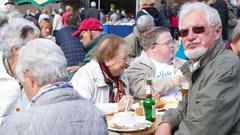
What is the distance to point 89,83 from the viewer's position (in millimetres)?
3650

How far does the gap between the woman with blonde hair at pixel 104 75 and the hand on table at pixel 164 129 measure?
708 millimetres

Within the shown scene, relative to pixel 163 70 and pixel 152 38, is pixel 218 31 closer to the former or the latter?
pixel 163 70

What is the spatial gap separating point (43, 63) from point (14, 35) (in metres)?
1.33

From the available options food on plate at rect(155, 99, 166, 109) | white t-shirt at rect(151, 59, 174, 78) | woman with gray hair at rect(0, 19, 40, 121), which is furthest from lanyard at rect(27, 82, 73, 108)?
white t-shirt at rect(151, 59, 174, 78)

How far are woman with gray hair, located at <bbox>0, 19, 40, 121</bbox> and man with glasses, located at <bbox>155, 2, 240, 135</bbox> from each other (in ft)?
3.63

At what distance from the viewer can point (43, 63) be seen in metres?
2.24

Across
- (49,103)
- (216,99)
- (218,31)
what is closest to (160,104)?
(218,31)

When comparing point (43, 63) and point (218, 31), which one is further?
point (218, 31)

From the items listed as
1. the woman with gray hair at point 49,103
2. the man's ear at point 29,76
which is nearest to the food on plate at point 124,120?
the woman with gray hair at point 49,103

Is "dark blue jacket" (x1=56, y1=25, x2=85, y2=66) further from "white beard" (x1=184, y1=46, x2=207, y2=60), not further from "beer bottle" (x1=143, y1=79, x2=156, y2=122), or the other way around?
"white beard" (x1=184, y1=46, x2=207, y2=60)

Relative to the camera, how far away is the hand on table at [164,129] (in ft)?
9.52

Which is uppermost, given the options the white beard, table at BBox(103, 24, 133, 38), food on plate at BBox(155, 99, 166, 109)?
the white beard

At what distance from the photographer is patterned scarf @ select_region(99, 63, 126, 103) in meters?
3.71

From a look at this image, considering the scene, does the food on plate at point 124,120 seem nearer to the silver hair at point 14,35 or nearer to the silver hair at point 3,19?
the silver hair at point 14,35
